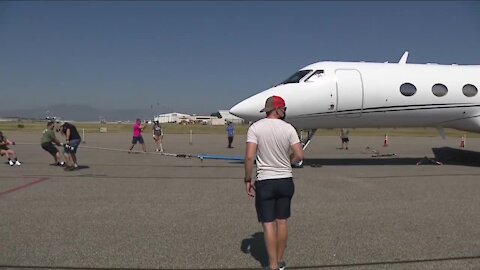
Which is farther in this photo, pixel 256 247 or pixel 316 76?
pixel 316 76

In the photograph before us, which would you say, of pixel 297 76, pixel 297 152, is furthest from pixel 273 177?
pixel 297 76

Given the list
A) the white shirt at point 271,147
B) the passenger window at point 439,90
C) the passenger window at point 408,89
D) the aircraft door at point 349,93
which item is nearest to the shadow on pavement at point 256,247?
the white shirt at point 271,147

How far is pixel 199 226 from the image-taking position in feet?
20.3

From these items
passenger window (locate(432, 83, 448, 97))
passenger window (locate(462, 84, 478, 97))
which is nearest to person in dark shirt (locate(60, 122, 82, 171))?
passenger window (locate(432, 83, 448, 97))

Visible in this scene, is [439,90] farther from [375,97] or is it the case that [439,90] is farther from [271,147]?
[271,147]

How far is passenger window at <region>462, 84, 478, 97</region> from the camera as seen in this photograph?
14.0 m

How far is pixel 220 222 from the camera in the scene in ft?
21.1

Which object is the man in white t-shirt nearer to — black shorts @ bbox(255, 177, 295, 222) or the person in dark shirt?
black shorts @ bbox(255, 177, 295, 222)

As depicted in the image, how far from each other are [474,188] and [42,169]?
11.8 metres

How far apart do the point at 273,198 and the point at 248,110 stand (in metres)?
8.70

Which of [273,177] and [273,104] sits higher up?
[273,104]

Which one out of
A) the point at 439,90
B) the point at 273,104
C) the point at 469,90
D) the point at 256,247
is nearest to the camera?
the point at 273,104

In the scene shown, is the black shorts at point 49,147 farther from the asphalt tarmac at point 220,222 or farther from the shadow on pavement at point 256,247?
the shadow on pavement at point 256,247

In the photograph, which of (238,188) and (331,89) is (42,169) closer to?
(238,188)
